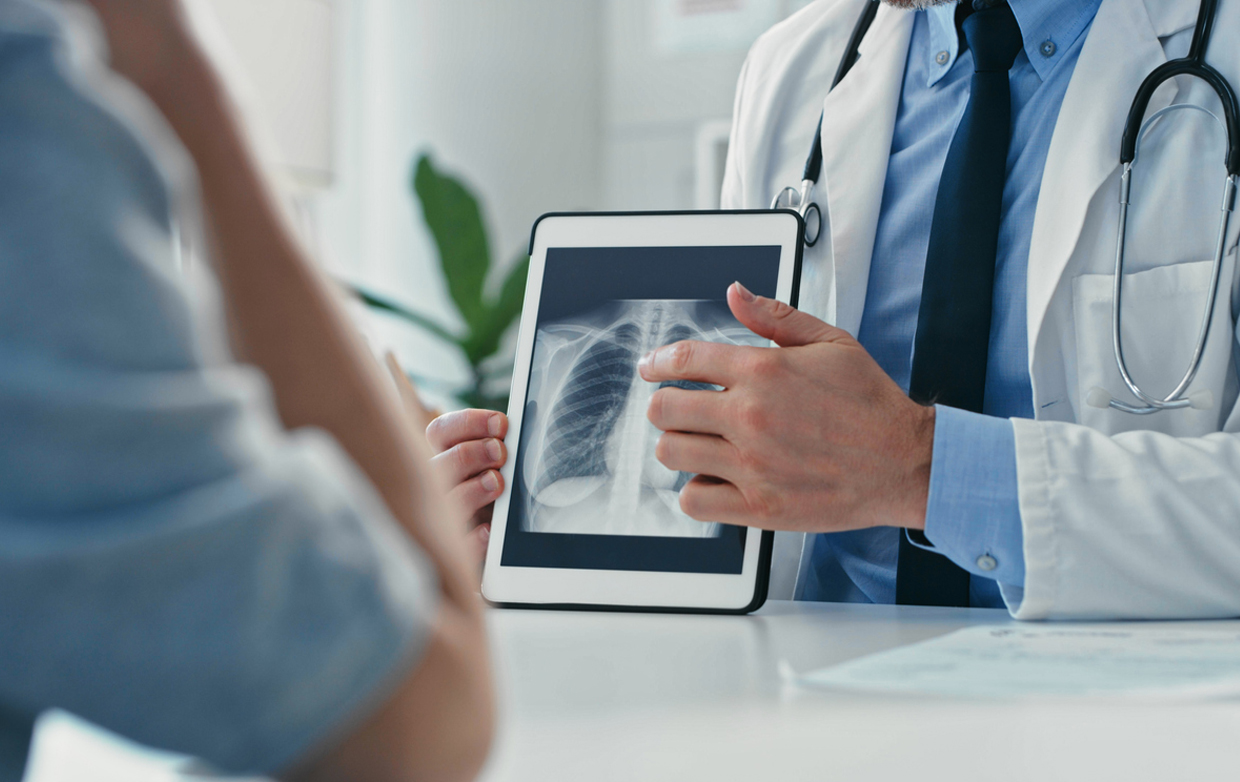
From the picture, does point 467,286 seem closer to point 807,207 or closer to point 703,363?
point 807,207

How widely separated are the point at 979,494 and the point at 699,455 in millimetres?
229

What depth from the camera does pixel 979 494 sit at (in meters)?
0.78

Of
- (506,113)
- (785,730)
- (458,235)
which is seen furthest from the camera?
(506,113)

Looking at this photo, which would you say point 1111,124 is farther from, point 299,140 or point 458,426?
point 299,140

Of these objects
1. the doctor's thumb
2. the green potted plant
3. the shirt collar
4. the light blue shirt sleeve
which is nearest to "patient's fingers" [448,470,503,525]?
the doctor's thumb

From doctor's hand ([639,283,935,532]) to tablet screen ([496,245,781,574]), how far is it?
0.02 metres

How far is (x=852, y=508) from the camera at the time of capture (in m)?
0.80

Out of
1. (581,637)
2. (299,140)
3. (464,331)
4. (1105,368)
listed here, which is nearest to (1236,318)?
(1105,368)

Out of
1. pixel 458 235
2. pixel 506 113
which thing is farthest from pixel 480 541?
pixel 506 113

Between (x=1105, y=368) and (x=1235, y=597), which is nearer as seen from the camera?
(x=1235, y=597)

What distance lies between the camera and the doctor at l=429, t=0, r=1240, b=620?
757mm

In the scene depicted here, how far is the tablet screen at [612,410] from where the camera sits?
0.77 metres

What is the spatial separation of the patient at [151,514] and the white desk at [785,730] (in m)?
0.11

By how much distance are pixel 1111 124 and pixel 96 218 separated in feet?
3.15
